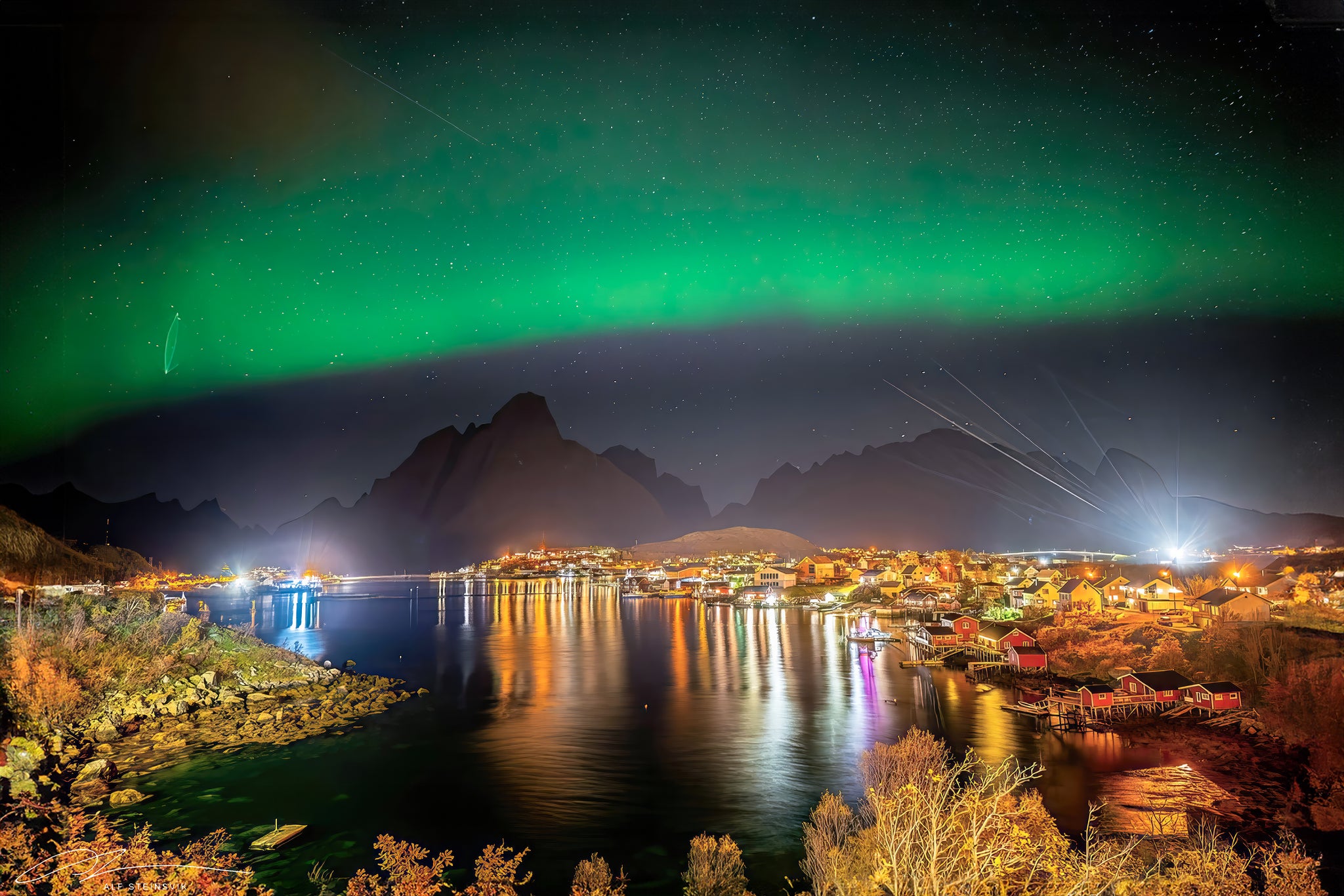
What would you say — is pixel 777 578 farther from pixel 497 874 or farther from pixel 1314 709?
pixel 497 874

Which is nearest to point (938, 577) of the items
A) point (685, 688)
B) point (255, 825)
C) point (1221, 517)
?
point (1221, 517)

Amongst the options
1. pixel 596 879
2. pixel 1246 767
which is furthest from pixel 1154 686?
pixel 596 879

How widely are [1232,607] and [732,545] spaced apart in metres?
68.5

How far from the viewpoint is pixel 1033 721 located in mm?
12023

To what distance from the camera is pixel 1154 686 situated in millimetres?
11906

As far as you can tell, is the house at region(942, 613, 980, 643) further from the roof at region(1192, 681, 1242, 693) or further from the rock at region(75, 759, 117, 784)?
the rock at region(75, 759, 117, 784)

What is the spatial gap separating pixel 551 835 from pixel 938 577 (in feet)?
101

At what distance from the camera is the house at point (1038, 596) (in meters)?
23.0

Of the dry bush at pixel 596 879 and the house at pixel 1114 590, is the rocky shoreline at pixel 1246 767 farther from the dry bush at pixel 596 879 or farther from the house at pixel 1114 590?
the house at pixel 1114 590

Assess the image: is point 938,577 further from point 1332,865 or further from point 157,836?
point 157,836

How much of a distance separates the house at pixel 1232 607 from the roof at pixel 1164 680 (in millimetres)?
4447

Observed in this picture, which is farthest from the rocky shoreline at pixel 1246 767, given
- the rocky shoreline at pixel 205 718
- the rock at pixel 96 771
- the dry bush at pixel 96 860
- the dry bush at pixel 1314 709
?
the rock at pixel 96 771

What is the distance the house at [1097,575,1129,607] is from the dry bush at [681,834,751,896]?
18694 mm

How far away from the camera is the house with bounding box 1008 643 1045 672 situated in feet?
51.3
